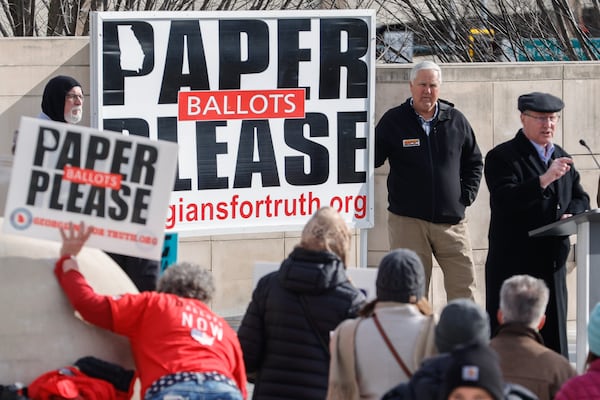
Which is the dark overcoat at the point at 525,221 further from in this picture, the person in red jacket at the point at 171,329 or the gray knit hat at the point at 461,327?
the gray knit hat at the point at 461,327

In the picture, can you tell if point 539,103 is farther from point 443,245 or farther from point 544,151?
point 443,245

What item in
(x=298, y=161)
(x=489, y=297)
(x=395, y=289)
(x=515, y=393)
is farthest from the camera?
(x=298, y=161)

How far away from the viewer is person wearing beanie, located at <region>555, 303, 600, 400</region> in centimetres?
530

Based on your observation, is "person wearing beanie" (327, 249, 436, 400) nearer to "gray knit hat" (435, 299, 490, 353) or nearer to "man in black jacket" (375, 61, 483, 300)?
"gray knit hat" (435, 299, 490, 353)

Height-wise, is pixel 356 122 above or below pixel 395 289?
above

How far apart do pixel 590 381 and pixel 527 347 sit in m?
0.47

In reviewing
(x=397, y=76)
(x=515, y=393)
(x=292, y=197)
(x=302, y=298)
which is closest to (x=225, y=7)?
(x=397, y=76)

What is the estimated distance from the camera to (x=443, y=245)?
969 cm

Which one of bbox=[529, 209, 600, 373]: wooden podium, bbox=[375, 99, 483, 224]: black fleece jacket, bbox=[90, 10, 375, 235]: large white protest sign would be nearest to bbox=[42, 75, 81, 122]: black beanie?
bbox=[90, 10, 375, 235]: large white protest sign

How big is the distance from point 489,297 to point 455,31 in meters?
6.82

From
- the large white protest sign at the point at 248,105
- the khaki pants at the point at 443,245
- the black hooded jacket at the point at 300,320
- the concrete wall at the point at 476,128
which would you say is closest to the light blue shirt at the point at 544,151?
the khaki pants at the point at 443,245

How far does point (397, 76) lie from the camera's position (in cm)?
1102

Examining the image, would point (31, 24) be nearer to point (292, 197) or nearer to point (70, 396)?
point (292, 197)

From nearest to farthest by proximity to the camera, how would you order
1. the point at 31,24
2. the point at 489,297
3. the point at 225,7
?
the point at 489,297, the point at 31,24, the point at 225,7
